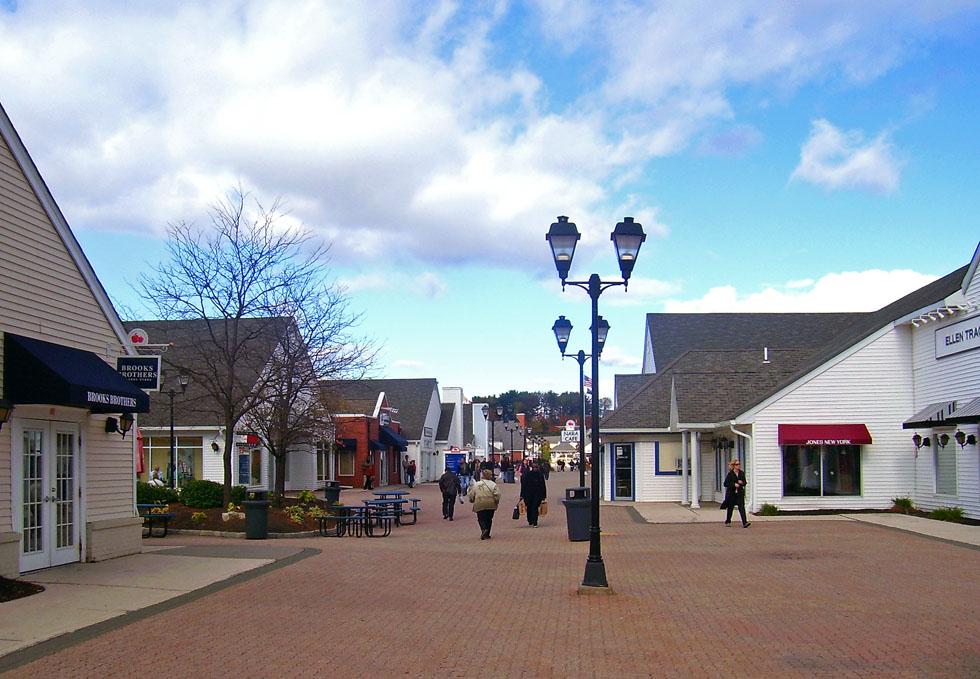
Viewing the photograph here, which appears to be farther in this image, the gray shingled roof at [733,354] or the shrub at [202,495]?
the gray shingled roof at [733,354]

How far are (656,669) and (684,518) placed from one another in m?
18.2

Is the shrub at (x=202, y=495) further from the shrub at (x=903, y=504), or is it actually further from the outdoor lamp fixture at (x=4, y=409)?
the shrub at (x=903, y=504)

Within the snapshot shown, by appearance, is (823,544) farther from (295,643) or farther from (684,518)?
(295,643)

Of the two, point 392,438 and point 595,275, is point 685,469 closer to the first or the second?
point 595,275

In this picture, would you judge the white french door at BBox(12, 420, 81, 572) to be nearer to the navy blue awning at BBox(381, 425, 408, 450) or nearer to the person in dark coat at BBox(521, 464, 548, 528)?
the person in dark coat at BBox(521, 464, 548, 528)

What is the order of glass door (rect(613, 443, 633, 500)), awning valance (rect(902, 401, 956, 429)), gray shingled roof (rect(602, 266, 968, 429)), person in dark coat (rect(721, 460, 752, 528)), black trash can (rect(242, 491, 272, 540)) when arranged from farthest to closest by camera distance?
glass door (rect(613, 443, 633, 500)) → gray shingled roof (rect(602, 266, 968, 429)) → awning valance (rect(902, 401, 956, 429)) → person in dark coat (rect(721, 460, 752, 528)) → black trash can (rect(242, 491, 272, 540))

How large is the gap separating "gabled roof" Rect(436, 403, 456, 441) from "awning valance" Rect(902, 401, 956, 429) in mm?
50438

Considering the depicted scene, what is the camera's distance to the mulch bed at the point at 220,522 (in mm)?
23337

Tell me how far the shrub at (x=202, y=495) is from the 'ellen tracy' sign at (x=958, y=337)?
725 inches

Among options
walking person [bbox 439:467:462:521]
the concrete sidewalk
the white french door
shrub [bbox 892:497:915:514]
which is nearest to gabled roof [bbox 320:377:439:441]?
walking person [bbox 439:467:462:521]

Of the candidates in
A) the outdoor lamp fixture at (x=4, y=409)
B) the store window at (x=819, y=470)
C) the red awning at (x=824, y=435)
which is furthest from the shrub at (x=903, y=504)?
the outdoor lamp fixture at (x=4, y=409)

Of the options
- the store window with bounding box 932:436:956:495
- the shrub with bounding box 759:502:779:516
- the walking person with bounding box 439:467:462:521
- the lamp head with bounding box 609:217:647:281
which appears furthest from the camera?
the walking person with bounding box 439:467:462:521

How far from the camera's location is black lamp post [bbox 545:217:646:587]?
504 inches

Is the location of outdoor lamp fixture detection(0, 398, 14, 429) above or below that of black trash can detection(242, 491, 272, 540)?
above
